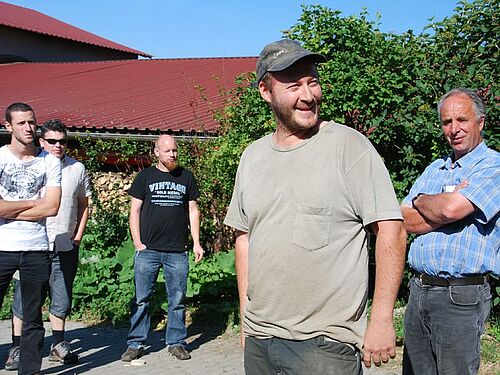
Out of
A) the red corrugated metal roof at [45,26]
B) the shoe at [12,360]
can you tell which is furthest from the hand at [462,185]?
the red corrugated metal roof at [45,26]

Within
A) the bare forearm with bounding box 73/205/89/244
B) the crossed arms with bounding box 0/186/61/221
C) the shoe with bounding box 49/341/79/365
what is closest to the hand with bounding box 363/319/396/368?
the crossed arms with bounding box 0/186/61/221

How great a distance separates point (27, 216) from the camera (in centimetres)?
519

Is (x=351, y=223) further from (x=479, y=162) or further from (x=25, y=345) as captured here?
(x=25, y=345)

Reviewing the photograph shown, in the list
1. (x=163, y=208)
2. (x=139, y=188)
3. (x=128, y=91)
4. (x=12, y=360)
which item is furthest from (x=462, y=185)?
(x=128, y=91)

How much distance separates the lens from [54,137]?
20.0 ft

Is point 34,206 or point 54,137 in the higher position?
point 54,137

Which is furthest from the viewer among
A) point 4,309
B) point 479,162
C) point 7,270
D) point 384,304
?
point 4,309

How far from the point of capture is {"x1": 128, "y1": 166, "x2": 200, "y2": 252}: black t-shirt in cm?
638

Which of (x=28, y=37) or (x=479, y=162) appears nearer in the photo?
(x=479, y=162)

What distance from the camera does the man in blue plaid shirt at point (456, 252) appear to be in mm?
3459

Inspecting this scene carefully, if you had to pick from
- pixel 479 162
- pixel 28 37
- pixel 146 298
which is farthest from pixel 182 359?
pixel 28 37

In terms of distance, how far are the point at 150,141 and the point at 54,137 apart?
449 cm

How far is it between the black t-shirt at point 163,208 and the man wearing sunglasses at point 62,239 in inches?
21.0

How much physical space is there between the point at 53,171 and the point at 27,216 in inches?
17.5
